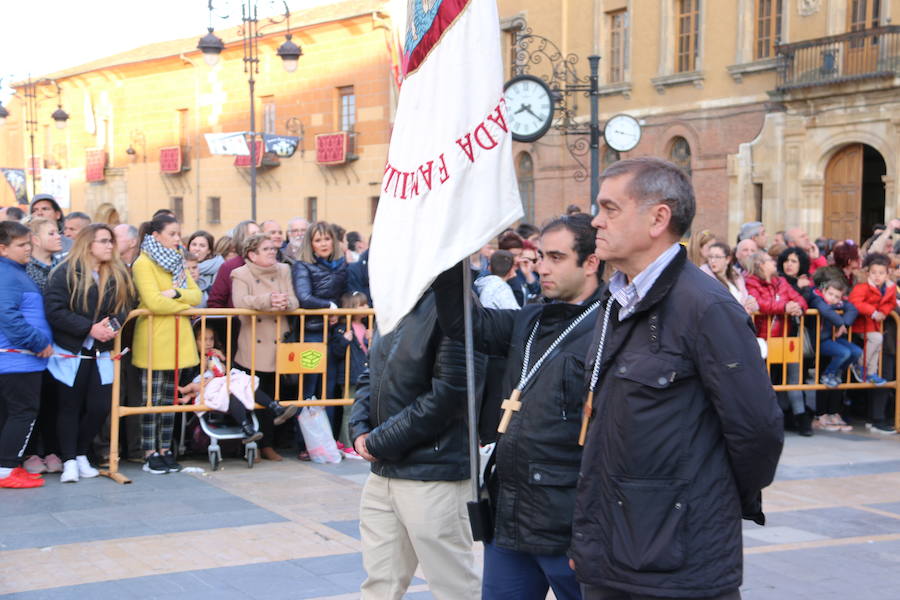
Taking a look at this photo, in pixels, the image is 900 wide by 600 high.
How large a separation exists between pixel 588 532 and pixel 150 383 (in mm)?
5971

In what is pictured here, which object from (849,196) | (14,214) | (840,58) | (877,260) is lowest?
(877,260)

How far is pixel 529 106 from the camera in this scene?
18625 millimetres

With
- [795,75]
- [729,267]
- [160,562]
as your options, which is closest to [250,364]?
[160,562]

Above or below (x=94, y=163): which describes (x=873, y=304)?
below

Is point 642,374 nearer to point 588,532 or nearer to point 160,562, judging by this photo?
point 588,532

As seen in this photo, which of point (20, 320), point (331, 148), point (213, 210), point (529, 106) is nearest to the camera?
point (20, 320)

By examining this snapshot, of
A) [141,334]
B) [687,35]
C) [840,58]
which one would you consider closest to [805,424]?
[141,334]

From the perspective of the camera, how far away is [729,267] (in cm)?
1021

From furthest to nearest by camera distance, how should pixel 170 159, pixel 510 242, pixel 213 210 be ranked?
pixel 170 159, pixel 213 210, pixel 510 242

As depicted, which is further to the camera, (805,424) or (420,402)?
(805,424)

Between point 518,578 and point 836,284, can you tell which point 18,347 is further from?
point 836,284

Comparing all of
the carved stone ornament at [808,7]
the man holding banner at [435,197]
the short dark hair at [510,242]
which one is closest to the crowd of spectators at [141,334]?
the short dark hair at [510,242]

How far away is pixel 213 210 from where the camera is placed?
140 ft

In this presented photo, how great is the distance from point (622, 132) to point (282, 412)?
13859 millimetres
